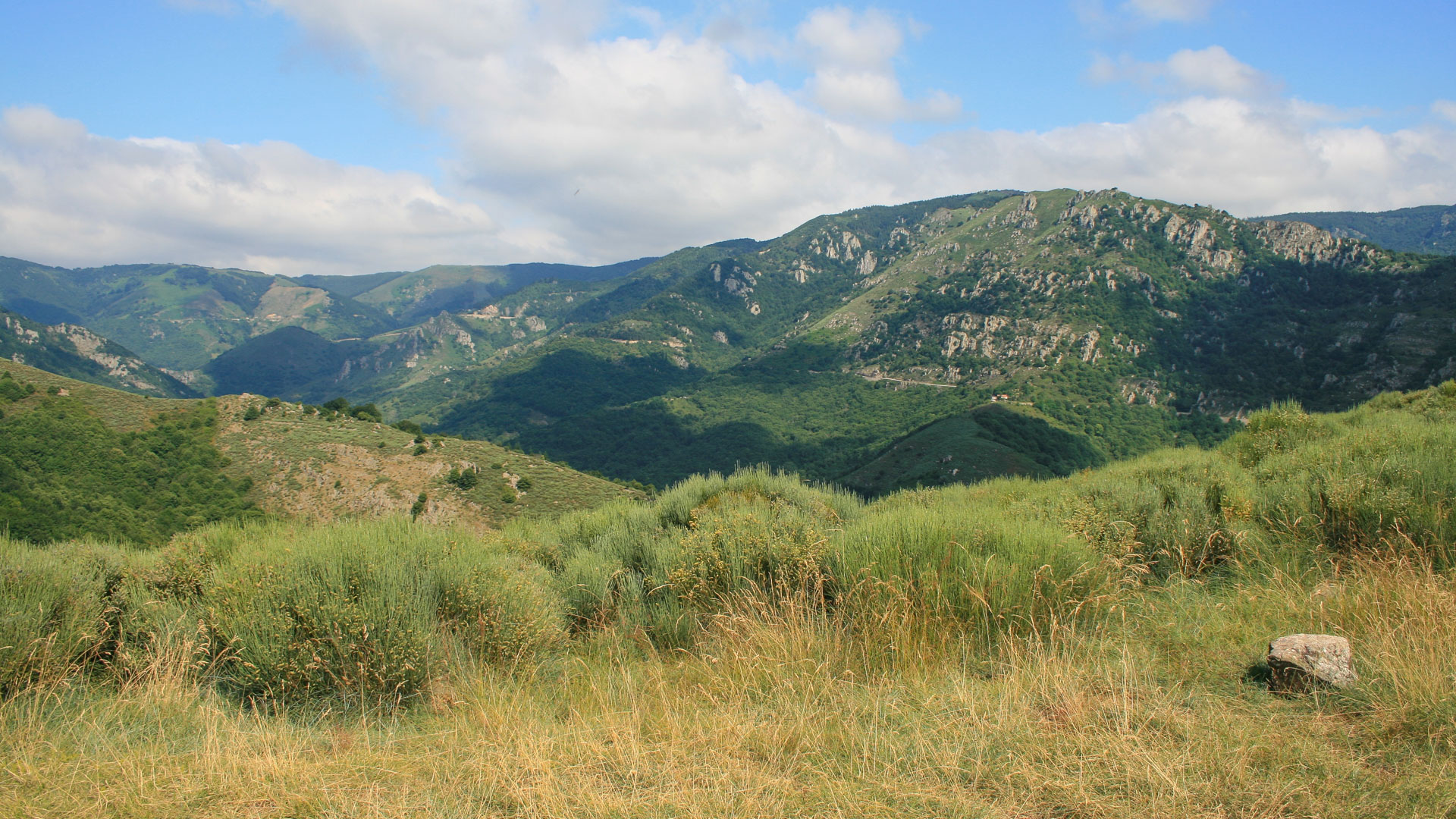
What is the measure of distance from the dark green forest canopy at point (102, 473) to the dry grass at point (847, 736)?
46.3 meters

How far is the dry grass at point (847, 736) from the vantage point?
8.80 feet

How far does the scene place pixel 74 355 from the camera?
169750 millimetres

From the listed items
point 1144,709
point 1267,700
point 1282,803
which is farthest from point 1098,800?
point 1267,700

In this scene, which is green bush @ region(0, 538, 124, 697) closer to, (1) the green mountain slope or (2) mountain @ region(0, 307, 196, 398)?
(1) the green mountain slope

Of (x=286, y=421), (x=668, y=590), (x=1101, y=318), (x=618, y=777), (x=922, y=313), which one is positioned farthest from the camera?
(x=922, y=313)

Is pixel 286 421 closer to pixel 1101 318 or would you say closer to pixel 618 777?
pixel 618 777

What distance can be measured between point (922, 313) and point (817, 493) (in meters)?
175

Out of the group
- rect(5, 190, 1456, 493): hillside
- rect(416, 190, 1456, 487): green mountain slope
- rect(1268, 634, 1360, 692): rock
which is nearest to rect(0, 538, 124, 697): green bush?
rect(1268, 634, 1360, 692): rock

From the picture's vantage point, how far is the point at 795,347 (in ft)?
631

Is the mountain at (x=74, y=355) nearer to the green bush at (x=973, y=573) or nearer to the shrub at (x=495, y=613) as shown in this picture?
the shrub at (x=495, y=613)

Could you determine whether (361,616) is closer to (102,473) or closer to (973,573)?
(973,573)

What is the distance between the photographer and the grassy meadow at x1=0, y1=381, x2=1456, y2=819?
278 cm

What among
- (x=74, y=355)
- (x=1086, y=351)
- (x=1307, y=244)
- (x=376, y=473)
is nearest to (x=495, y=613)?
(x=376, y=473)

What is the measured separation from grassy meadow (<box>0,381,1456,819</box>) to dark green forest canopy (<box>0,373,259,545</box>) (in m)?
45.0
